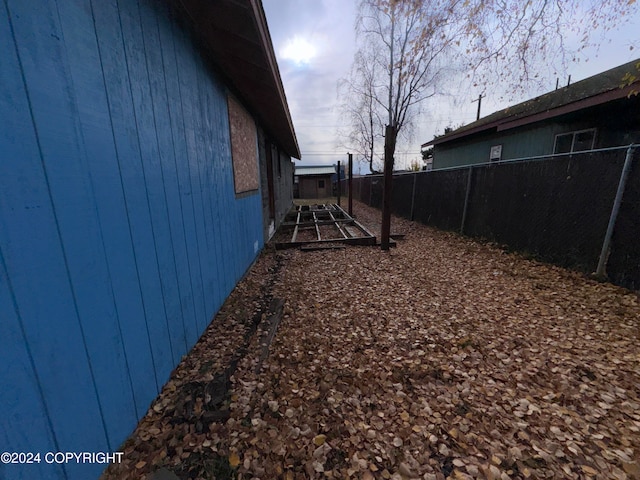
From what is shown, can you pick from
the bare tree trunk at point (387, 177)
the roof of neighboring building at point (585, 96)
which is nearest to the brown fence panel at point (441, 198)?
the bare tree trunk at point (387, 177)

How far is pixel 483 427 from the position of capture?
1.65 metres

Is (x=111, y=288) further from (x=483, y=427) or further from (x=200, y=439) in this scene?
(x=483, y=427)

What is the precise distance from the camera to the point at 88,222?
51.9 inches

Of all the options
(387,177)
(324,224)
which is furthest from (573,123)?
(324,224)

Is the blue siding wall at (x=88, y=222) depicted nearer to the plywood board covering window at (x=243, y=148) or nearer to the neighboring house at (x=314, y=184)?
the plywood board covering window at (x=243, y=148)

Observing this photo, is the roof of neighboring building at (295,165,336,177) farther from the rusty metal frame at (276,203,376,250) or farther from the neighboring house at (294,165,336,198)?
the rusty metal frame at (276,203,376,250)

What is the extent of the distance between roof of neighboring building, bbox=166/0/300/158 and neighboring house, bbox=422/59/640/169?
5.60 m

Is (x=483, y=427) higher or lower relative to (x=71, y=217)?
lower

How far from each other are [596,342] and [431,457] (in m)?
2.20

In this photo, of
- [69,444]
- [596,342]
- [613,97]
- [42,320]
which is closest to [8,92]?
[42,320]

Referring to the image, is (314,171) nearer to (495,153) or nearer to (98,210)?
(495,153)

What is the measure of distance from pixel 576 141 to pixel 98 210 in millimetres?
10460

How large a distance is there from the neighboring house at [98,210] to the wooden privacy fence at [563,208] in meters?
4.67

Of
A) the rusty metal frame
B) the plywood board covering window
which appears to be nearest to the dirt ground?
the plywood board covering window
